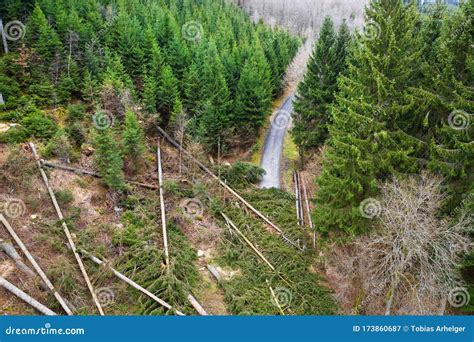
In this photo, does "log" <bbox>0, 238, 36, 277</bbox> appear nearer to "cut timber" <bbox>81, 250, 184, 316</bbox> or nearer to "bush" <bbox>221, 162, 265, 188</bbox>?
"cut timber" <bbox>81, 250, 184, 316</bbox>

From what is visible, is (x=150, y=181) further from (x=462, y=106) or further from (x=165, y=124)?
(x=462, y=106)

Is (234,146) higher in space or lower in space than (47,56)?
lower

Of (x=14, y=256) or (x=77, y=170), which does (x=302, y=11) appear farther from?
(x=14, y=256)

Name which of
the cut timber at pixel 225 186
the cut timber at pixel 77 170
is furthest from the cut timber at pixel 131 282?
the cut timber at pixel 225 186

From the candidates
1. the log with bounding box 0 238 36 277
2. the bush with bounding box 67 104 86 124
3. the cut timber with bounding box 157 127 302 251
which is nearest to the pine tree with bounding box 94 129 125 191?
the bush with bounding box 67 104 86 124

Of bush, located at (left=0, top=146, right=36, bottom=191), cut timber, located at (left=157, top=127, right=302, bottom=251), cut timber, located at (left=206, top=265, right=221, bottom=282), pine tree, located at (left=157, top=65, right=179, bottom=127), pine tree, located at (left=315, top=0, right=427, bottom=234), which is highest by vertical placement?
pine tree, located at (left=315, top=0, right=427, bottom=234)

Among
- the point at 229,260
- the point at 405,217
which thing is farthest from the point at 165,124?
the point at 405,217

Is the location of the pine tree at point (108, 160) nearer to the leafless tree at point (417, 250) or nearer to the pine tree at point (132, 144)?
the pine tree at point (132, 144)

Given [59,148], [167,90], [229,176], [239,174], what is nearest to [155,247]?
[59,148]
